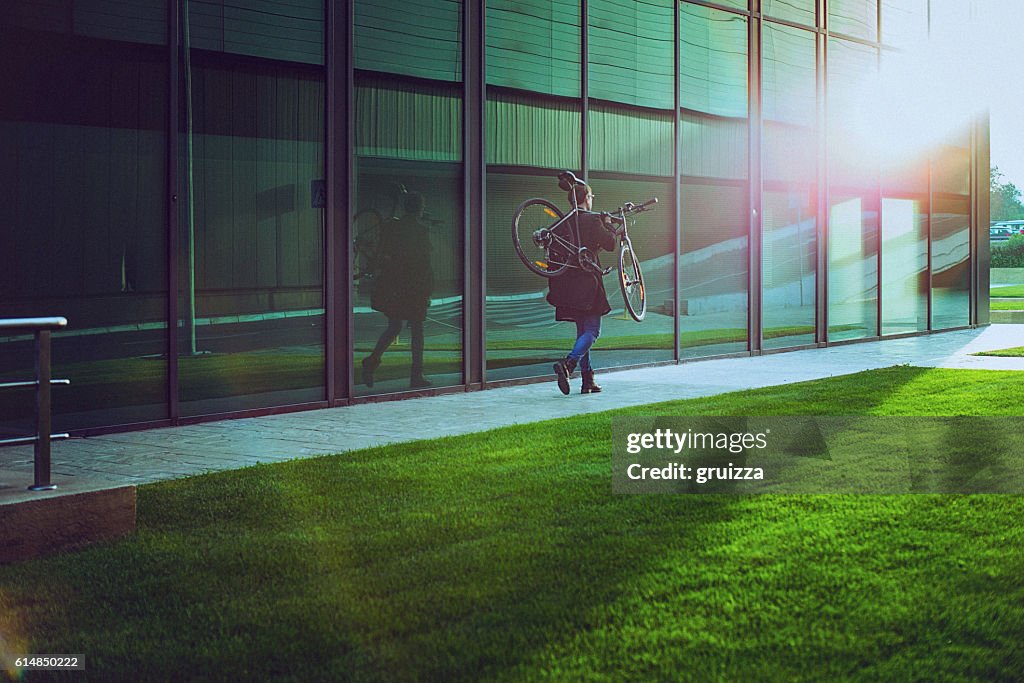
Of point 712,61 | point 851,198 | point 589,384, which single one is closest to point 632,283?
point 589,384

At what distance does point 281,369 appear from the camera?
1139 cm

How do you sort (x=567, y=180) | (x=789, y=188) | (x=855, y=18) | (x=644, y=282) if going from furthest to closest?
(x=855, y=18), (x=789, y=188), (x=644, y=282), (x=567, y=180)

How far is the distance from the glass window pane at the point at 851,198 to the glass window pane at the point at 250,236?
445 inches

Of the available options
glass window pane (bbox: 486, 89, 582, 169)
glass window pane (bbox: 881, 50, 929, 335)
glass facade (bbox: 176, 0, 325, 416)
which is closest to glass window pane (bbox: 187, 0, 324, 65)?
glass facade (bbox: 176, 0, 325, 416)

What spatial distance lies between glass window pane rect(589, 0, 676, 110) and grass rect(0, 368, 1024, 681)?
29.4ft

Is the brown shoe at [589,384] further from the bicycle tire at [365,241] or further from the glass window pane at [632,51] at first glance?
the glass window pane at [632,51]

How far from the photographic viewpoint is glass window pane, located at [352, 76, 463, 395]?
12.1 meters


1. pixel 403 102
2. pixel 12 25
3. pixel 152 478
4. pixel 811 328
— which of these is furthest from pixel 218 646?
pixel 811 328

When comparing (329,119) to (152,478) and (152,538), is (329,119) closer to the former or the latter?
(152,478)

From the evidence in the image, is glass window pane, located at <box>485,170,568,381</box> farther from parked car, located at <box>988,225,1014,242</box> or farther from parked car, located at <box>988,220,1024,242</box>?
parked car, located at <box>988,225,1014,242</box>

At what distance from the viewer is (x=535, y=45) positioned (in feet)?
46.6

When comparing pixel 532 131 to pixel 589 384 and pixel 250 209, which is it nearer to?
pixel 589 384

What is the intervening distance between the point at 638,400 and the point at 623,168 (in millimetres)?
4563

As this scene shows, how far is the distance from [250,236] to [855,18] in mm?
13861
